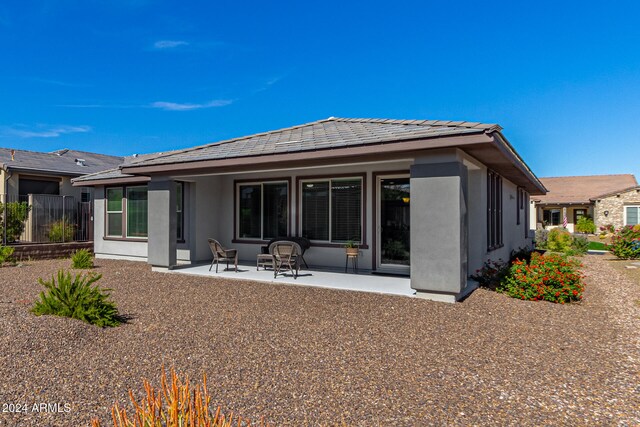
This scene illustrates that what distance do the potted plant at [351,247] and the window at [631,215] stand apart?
1149 inches

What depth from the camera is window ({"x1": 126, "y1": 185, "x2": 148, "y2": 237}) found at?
12734 millimetres

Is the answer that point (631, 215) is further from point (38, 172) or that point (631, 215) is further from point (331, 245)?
point (38, 172)

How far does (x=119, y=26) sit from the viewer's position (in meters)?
14.1

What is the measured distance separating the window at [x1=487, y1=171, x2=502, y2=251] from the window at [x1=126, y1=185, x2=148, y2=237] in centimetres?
1134

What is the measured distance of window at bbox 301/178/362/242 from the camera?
1019 cm

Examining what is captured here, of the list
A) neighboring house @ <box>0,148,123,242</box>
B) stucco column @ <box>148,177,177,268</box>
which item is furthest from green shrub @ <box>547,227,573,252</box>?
neighboring house @ <box>0,148,123,242</box>

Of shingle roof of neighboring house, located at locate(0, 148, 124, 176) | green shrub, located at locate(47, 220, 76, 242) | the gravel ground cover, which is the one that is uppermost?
shingle roof of neighboring house, located at locate(0, 148, 124, 176)

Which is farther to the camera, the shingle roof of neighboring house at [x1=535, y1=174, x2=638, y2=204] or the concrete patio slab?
the shingle roof of neighboring house at [x1=535, y1=174, x2=638, y2=204]

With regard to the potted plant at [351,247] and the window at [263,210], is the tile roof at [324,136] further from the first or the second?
the potted plant at [351,247]

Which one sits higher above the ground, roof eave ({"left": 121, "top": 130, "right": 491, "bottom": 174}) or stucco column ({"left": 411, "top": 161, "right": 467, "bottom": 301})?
roof eave ({"left": 121, "top": 130, "right": 491, "bottom": 174})

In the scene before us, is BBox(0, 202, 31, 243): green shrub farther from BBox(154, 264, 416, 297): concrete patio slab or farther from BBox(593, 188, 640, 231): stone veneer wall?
BBox(593, 188, 640, 231): stone veneer wall

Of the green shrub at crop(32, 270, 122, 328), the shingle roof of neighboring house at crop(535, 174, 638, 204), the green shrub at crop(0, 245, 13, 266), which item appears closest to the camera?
the green shrub at crop(32, 270, 122, 328)

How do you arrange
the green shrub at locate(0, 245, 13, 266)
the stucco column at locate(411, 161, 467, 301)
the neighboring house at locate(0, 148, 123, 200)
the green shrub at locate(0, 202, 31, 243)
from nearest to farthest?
the stucco column at locate(411, 161, 467, 301)
the green shrub at locate(0, 245, 13, 266)
the green shrub at locate(0, 202, 31, 243)
the neighboring house at locate(0, 148, 123, 200)

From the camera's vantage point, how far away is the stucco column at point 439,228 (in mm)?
6492
